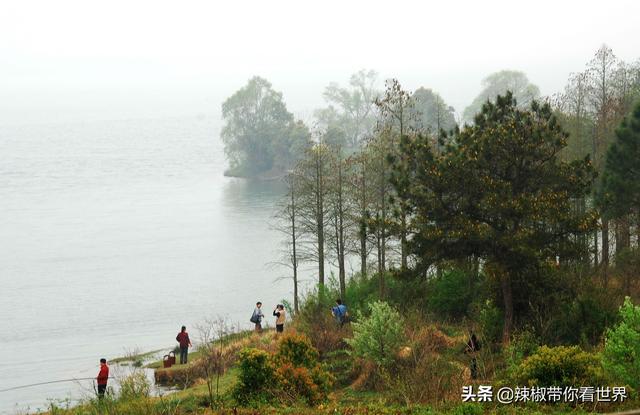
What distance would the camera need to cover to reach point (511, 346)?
852 inches

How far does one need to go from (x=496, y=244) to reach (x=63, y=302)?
37.8 m

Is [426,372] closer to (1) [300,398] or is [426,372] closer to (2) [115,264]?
(1) [300,398]

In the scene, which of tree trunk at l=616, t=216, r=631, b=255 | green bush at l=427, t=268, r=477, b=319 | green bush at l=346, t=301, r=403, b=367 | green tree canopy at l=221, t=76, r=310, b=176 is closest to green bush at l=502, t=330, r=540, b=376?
green bush at l=346, t=301, r=403, b=367

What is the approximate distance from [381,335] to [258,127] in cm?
9353

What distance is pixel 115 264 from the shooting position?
6594 centimetres

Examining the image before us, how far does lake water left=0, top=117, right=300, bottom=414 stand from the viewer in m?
43.3

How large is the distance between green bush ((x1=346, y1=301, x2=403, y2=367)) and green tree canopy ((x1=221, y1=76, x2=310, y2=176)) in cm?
8924

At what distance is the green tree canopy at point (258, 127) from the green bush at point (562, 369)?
9489 centimetres

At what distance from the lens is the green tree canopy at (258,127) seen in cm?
11238

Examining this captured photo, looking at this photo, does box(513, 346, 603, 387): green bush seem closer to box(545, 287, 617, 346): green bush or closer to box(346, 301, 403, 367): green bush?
box(346, 301, 403, 367): green bush

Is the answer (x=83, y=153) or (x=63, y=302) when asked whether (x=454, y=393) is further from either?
(x=83, y=153)

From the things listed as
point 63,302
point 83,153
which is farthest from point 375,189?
point 83,153

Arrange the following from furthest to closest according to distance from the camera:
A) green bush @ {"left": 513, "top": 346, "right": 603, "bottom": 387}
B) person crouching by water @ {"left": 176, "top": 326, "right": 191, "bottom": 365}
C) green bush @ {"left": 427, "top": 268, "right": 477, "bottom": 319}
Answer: green bush @ {"left": 427, "top": 268, "right": 477, "bottom": 319} → person crouching by water @ {"left": 176, "top": 326, "right": 191, "bottom": 365} → green bush @ {"left": 513, "top": 346, "right": 603, "bottom": 387}

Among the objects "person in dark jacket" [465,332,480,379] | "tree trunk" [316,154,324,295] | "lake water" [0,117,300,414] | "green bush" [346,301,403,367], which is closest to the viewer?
"person in dark jacket" [465,332,480,379]
